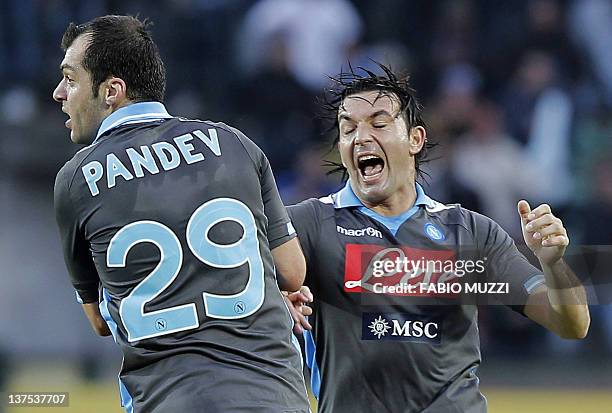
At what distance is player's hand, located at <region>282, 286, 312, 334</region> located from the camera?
13.2 feet

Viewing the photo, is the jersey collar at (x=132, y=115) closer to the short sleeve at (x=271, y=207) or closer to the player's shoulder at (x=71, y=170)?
the player's shoulder at (x=71, y=170)

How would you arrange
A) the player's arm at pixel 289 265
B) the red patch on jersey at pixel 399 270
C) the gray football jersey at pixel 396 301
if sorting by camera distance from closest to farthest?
the player's arm at pixel 289 265 < the gray football jersey at pixel 396 301 < the red patch on jersey at pixel 399 270

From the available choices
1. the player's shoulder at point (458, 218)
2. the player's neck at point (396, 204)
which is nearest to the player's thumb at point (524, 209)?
the player's shoulder at point (458, 218)

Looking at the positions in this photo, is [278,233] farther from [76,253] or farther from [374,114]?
[374,114]

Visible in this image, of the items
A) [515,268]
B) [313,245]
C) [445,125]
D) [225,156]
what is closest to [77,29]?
[225,156]

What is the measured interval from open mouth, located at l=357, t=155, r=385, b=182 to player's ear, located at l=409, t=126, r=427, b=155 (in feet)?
0.55

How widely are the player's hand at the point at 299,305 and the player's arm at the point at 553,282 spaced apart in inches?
31.8

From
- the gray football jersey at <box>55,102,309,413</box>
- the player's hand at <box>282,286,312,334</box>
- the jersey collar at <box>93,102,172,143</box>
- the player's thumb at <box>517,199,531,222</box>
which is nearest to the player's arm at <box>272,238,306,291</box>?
the gray football jersey at <box>55,102,309,413</box>

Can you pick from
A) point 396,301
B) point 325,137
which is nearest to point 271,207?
point 396,301

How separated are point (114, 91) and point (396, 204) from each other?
144 cm

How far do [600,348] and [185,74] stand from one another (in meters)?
4.30

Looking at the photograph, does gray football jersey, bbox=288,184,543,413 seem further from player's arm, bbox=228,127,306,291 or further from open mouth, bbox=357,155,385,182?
player's arm, bbox=228,127,306,291

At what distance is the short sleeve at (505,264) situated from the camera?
441 centimetres

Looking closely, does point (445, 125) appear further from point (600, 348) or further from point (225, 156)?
point (225, 156)
